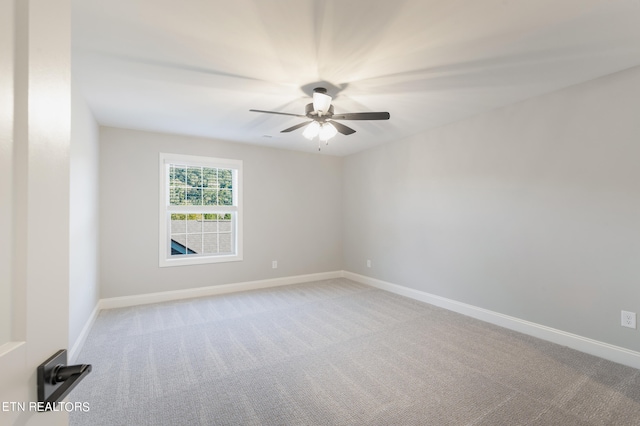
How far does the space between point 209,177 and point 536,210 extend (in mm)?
4464

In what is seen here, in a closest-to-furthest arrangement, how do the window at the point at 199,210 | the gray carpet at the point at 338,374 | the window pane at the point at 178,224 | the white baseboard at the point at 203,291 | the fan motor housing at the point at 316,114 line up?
the gray carpet at the point at 338,374 < the fan motor housing at the point at 316,114 < the white baseboard at the point at 203,291 < the window at the point at 199,210 < the window pane at the point at 178,224

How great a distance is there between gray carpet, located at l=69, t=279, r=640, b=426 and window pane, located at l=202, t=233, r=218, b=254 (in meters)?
1.29

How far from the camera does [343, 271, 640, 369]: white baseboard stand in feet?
8.08

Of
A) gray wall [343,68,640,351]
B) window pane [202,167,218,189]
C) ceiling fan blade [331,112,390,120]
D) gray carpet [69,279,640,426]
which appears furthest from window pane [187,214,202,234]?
gray wall [343,68,640,351]

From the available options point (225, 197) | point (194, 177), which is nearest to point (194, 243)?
point (225, 197)

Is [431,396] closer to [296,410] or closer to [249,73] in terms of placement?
[296,410]

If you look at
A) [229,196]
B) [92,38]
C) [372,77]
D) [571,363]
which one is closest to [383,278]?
[571,363]

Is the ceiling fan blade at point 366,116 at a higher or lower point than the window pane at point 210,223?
higher

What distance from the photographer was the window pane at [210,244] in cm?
473

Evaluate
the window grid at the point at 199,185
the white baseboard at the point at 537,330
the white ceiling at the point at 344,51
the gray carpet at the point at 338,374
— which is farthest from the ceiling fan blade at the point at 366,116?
the window grid at the point at 199,185

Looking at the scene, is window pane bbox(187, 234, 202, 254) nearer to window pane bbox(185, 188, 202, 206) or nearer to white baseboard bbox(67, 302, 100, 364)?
window pane bbox(185, 188, 202, 206)

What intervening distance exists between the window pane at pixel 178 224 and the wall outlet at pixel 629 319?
5.23 m

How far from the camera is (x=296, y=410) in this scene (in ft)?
6.29

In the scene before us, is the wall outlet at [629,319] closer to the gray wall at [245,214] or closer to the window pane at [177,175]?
the gray wall at [245,214]
